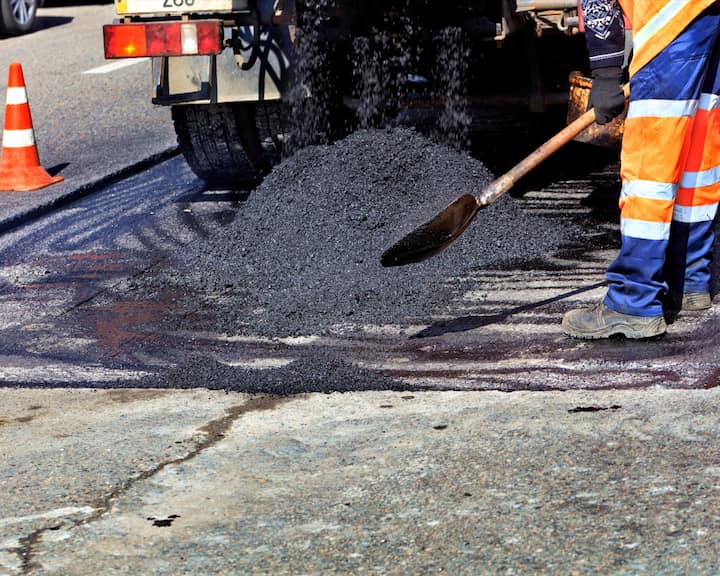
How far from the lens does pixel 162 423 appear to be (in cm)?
319

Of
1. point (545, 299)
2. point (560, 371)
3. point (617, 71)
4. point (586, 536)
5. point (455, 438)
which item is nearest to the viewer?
point (586, 536)

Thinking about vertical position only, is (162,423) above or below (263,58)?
below

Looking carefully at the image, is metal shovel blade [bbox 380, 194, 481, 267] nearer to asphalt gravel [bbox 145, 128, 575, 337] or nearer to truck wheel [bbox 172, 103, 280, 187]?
asphalt gravel [bbox 145, 128, 575, 337]

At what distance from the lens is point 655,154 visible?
3723 millimetres

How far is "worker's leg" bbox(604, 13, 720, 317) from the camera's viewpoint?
12.0ft

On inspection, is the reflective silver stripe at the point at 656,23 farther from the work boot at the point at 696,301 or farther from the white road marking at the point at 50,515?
the white road marking at the point at 50,515

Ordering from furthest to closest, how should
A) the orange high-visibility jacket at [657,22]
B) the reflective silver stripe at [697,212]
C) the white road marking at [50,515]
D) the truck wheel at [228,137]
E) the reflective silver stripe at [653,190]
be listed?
the truck wheel at [228,137] < the reflective silver stripe at [697,212] < the reflective silver stripe at [653,190] < the orange high-visibility jacket at [657,22] < the white road marking at [50,515]

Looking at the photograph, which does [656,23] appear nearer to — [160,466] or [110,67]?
[160,466]

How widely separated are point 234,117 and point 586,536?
4.11 meters

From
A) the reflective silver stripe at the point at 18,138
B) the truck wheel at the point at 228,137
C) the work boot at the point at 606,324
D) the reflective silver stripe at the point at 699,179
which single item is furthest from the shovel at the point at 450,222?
the reflective silver stripe at the point at 18,138

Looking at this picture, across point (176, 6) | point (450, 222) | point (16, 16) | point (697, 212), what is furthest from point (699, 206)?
point (16, 16)

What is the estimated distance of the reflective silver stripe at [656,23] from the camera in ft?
11.8

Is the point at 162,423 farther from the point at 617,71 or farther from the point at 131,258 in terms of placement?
the point at 131,258

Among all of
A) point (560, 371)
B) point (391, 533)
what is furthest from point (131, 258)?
point (391, 533)
